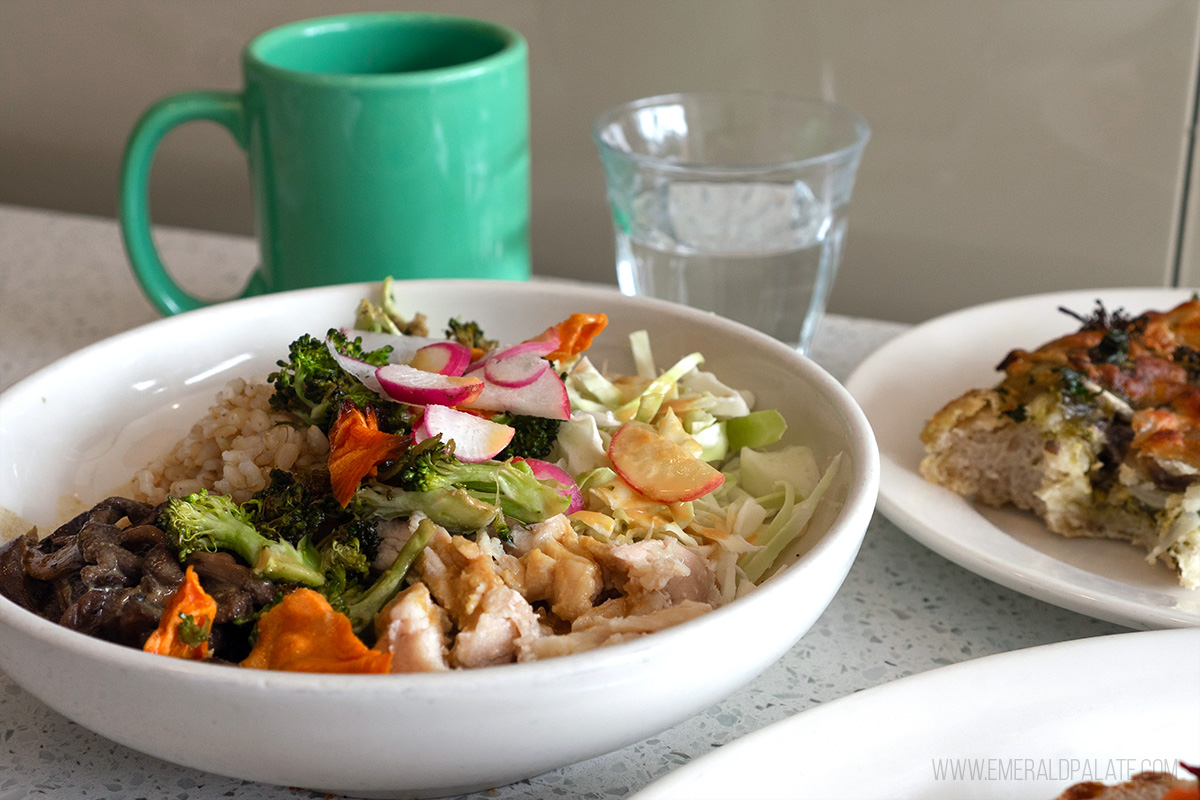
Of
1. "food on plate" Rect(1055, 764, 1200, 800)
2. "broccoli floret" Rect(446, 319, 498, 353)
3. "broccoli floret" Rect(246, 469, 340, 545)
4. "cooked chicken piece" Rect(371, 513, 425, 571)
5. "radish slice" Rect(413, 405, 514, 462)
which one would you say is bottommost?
"food on plate" Rect(1055, 764, 1200, 800)

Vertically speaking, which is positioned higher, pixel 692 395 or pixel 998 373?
pixel 692 395

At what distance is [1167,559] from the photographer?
116 centimetres

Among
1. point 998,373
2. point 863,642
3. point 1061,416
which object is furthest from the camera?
point 998,373

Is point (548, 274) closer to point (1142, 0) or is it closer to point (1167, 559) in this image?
point (1142, 0)

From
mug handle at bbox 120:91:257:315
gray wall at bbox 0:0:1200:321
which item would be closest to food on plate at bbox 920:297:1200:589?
gray wall at bbox 0:0:1200:321

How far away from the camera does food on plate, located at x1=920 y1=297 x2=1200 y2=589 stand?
120cm

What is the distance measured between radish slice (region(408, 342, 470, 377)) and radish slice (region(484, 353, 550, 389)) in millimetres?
30

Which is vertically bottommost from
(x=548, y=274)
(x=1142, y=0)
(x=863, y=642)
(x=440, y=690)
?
(x=548, y=274)

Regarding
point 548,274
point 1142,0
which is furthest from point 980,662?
point 548,274

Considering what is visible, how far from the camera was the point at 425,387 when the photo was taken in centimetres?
105

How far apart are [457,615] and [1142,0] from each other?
6.27 ft

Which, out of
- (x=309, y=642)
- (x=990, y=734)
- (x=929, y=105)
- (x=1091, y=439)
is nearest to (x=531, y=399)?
(x=309, y=642)

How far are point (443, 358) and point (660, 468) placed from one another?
0.27m

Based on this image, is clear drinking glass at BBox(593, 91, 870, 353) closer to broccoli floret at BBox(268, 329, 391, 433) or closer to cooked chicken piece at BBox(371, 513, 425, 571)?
broccoli floret at BBox(268, 329, 391, 433)
